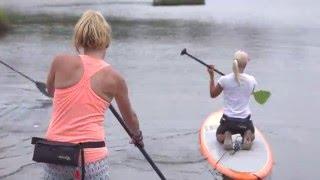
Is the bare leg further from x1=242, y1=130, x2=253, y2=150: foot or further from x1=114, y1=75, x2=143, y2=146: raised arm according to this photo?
x1=114, y1=75, x2=143, y2=146: raised arm

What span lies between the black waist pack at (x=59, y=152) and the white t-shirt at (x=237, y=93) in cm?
478

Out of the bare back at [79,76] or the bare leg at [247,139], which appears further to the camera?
the bare leg at [247,139]

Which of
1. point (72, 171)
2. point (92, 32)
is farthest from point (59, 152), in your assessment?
point (92, 32)

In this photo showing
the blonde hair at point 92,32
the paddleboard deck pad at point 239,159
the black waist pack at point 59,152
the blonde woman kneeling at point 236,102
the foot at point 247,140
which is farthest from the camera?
the foot at point 247,140

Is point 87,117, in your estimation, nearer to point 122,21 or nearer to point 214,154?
point 214,154

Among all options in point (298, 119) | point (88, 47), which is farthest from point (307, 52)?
point (88, 47)

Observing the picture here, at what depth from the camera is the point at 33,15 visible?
151ft

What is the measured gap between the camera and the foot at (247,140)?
9109 mm

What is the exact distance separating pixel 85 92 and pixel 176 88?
12743 mm

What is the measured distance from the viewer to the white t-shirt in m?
9.02

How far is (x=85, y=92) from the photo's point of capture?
A: 4461 millimetres

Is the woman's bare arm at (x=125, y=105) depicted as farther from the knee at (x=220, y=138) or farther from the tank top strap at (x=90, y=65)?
the knee at (x=220, y=138)

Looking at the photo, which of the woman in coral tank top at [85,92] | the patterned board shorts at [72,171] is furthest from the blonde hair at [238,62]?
the patterned board shorts at [72,171]

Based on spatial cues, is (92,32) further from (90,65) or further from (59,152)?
(59,152)
